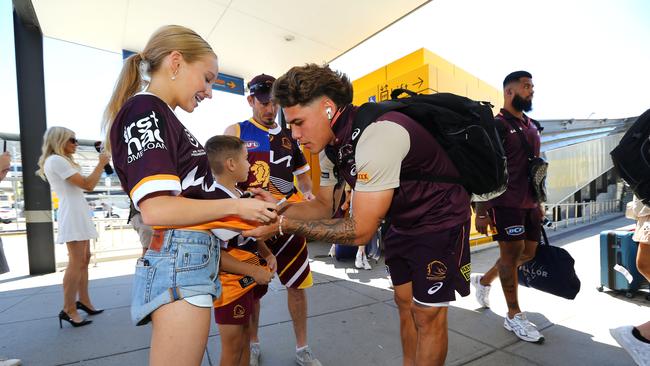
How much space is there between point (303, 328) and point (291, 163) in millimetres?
1379

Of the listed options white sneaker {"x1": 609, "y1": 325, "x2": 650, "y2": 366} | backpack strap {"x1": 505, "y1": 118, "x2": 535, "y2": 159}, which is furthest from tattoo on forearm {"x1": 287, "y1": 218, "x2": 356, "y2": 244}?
backpack strap {"x1": 505, "y1": 118, "x2": 535, "y2": 159}

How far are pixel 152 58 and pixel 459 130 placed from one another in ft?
4.85

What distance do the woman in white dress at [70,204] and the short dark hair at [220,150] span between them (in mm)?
2067

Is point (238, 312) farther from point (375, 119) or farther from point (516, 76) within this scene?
point (516, 76)

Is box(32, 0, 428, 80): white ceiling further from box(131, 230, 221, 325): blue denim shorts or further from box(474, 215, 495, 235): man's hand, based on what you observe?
box(131, 230, 221, 325): blue denim shorts

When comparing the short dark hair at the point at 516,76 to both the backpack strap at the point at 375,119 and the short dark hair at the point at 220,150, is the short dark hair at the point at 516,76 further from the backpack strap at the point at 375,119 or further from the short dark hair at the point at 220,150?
the short dark hair at the point at 220,150

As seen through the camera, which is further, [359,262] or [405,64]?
[405,64]

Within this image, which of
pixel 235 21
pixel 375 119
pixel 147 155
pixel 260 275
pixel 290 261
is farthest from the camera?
pixel 235 21

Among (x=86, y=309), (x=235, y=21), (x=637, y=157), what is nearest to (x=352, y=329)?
(x=637, y=157)

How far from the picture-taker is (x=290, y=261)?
257cm

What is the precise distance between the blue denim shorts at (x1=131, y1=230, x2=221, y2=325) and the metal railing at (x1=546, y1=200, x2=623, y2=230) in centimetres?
1042

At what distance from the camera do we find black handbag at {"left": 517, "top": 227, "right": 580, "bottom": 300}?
2752 mm

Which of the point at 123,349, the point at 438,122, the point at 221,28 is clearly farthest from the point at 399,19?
the point at 123,349

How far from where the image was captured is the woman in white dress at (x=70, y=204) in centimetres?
331
